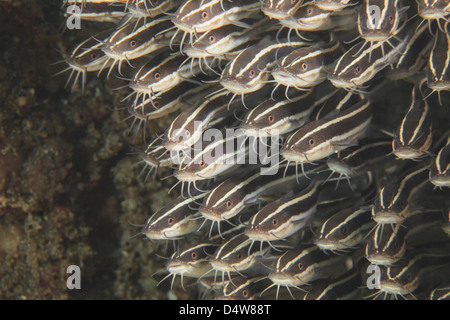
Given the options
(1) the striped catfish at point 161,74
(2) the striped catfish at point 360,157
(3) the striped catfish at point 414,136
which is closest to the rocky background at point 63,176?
(2) the striped catfish at point 360,157

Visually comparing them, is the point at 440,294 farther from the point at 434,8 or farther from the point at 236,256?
the point at 434,8

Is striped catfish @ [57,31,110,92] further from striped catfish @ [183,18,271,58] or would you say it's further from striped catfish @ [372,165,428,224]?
striped catfish @ [372,165,428,224]

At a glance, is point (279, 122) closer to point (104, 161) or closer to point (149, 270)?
point (104, 161)

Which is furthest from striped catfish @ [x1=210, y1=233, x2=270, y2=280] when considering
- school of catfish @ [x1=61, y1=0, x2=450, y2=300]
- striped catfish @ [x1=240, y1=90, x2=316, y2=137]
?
striped catfish @ [x1=240, y1=90, x2=316, y2=137]

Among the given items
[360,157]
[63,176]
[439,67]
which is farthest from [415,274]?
[63,176]
